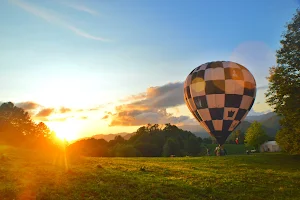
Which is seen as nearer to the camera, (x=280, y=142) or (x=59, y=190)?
(x=59, y=190)

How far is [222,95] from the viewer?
48844mm

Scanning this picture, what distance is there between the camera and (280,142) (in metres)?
43.0

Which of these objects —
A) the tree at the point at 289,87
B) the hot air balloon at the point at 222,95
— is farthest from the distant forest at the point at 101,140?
the tree at the point at 289,87

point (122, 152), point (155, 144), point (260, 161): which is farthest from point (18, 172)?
point (155, 144)

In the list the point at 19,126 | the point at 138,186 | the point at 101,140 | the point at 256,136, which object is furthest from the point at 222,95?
the point at 101,140

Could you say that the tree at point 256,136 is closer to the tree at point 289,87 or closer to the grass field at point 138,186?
the tree at point 289,87

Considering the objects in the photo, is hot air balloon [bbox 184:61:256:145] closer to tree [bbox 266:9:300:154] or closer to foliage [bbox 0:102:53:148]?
tree [bbox 266:9:300:154]

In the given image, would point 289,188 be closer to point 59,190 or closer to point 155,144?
point 59,190

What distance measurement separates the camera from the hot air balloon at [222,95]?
161 ft

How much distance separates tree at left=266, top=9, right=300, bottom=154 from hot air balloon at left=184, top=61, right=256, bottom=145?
738 centimetres

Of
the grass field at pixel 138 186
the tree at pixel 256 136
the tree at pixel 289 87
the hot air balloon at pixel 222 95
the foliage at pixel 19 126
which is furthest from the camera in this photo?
the foliage at pixel 19 126

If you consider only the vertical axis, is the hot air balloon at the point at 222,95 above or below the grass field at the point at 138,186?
above

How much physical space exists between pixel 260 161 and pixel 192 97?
16853 mm

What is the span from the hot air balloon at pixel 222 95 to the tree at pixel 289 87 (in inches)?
290
